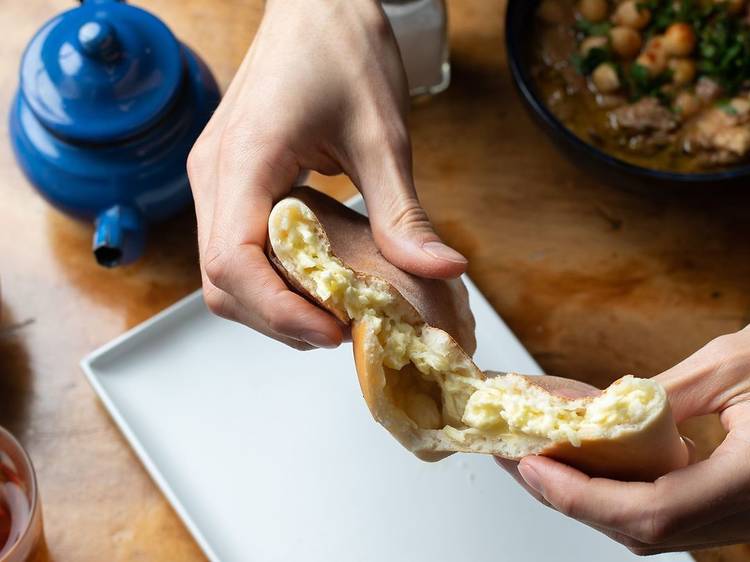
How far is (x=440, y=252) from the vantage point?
0.94 m

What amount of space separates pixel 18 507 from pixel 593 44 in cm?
110

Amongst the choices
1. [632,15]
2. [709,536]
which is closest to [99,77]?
[632,15]

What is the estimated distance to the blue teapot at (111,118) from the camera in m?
1.25

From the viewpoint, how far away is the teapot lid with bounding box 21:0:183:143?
124 cm

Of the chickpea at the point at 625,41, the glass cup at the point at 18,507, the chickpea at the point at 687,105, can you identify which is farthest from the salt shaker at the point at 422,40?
the glass cup at the point at 18,507

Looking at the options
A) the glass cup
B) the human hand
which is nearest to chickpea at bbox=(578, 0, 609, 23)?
the human hand

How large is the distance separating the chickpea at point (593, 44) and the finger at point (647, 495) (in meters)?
0.80

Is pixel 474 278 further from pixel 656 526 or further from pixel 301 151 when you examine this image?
pixel 656 526

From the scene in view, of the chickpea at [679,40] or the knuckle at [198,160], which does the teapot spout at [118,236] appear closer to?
the knuckle at [198,160]

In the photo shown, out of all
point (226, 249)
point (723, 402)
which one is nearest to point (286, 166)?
point (226, 249)

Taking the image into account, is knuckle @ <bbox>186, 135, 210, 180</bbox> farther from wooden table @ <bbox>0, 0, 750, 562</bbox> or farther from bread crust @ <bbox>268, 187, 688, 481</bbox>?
wooden table @ <bbox>0, 0, 750, 562</bbox>

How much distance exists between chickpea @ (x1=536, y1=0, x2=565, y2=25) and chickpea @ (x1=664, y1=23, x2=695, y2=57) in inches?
6.9

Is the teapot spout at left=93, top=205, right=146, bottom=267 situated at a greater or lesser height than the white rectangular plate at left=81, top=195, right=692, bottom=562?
greater

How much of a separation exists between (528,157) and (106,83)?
2.24 ft
